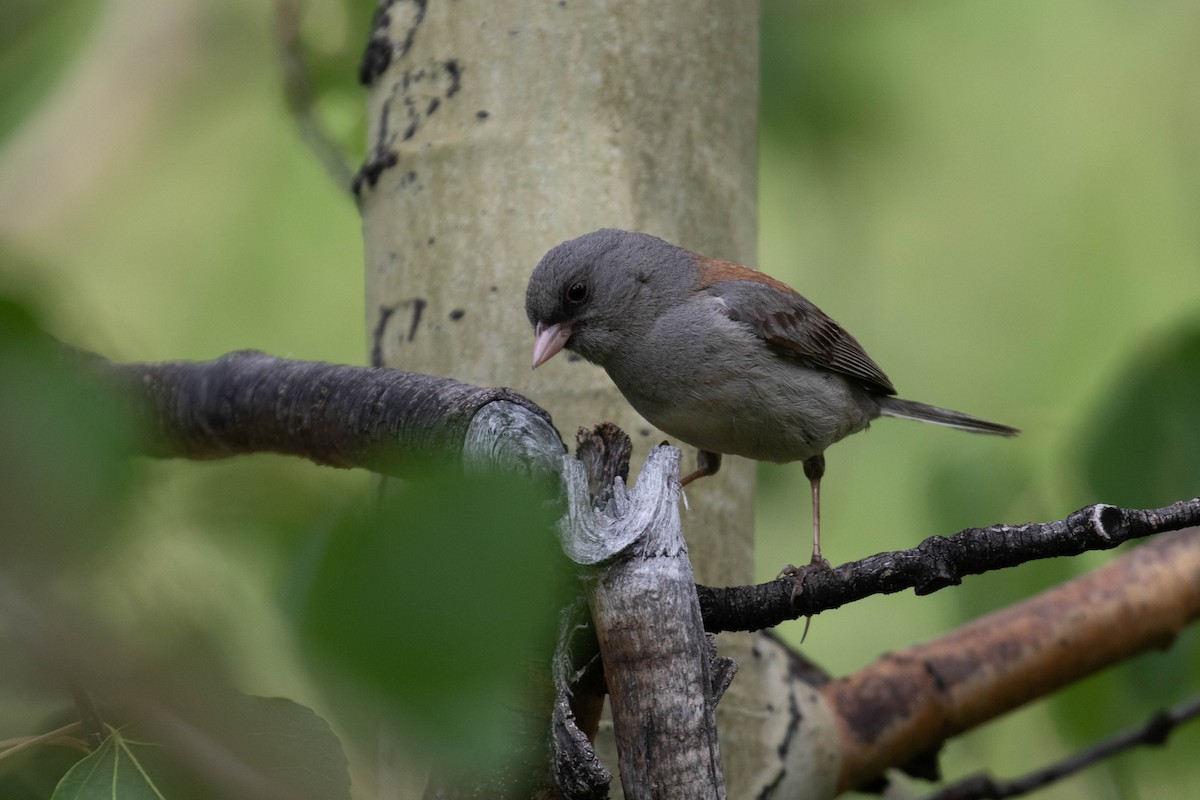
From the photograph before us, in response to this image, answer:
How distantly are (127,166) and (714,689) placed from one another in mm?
3265

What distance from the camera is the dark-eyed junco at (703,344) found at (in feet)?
8.07

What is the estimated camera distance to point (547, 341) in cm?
234

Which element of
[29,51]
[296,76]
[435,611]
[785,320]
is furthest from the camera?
[296,76]

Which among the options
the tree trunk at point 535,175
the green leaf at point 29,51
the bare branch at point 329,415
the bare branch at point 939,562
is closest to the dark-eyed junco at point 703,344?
the tree trunk at point 535,175

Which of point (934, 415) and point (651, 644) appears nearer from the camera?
point (651, 644)

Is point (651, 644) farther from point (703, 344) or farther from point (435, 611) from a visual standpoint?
point (703, 344)

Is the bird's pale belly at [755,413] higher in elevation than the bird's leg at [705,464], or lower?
higher

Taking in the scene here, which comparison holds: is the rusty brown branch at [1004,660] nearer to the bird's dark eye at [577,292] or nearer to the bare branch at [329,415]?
the bird's dark eye at [577,292]

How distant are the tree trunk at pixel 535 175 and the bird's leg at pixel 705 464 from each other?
0.07 metres

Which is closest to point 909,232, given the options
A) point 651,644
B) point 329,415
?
point 329,415

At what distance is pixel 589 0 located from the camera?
7.42 ft

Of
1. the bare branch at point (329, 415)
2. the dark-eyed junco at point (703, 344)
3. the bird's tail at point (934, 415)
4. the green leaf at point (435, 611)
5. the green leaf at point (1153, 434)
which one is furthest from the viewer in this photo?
the bird's tail at point (934, 415)

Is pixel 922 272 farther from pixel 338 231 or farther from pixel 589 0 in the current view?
pixel 589 0

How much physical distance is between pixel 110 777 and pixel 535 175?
56.1 inches
